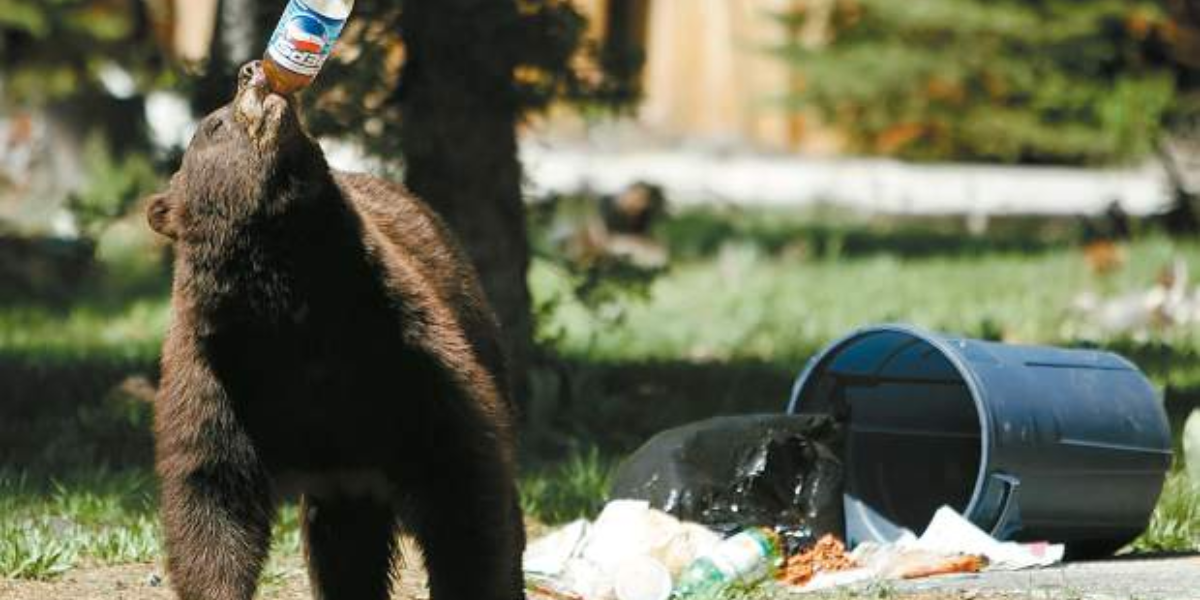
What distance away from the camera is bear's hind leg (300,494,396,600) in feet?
19.5

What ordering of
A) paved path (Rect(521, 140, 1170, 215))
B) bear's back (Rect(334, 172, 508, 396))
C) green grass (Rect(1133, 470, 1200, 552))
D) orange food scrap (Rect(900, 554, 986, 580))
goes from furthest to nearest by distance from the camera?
paved path (Rect(521, 140, 1170, 215)), green grass (Rect(1133, 470, 1200, 552)), orange food scrap (Rect(900, 554, 986, 580)), bear's back (Rect(334, 172, 508, 396))

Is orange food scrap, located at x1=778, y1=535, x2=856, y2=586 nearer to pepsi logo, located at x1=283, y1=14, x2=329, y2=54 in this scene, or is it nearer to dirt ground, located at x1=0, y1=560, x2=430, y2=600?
dirt ground, located at x1=0, y1=560, x2=430, y2=600

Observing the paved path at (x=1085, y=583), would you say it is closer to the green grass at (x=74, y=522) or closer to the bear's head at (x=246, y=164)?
the bear's head at (x=246, y=164)

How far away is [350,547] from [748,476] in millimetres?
1523

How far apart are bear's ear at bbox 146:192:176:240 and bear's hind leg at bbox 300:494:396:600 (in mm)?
1040

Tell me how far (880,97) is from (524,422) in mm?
11823

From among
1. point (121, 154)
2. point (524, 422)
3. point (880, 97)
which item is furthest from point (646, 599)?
point (880, 97)

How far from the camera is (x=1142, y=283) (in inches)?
522

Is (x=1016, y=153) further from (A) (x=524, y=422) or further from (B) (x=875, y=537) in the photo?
(B) (x=875, y=537)

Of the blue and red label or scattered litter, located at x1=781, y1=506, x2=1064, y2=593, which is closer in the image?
the blue and red label

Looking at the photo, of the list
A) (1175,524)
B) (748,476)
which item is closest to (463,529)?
(748,476)

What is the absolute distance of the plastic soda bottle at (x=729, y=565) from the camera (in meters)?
6.21

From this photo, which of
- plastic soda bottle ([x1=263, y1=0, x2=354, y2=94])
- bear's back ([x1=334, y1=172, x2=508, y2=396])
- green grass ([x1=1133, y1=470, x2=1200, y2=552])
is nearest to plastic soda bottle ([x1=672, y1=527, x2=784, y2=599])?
bear's back ([x1=334, y1=172, x2=508, y2=396])

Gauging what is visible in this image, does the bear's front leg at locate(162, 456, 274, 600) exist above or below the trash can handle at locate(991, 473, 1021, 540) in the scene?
above
